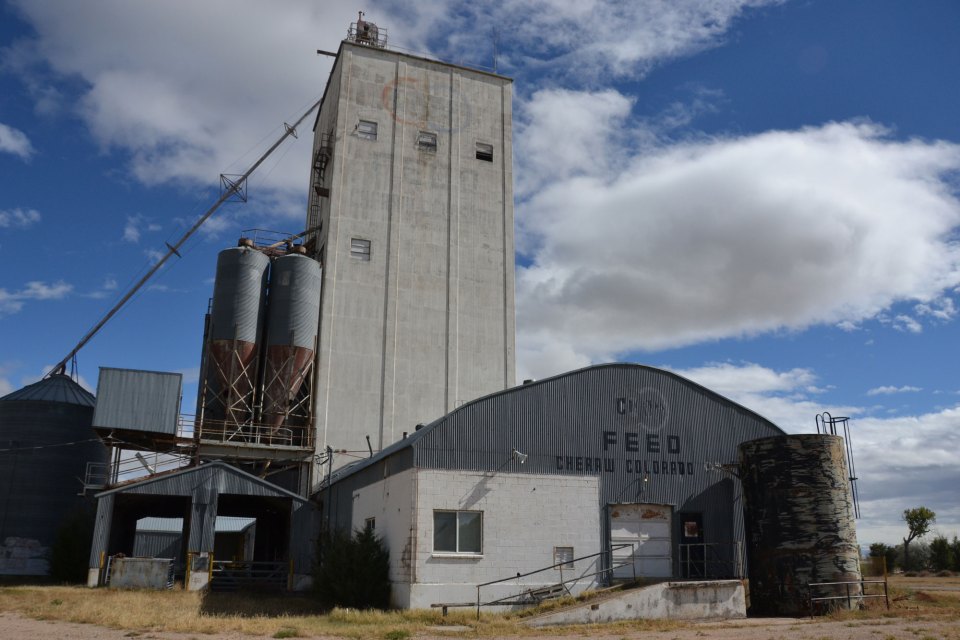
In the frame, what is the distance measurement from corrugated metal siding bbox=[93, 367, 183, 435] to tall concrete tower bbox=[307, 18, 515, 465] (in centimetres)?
715

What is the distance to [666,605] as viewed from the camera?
76.5 feet

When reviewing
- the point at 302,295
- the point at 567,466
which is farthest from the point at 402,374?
the point at 567,466

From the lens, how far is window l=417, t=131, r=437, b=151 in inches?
1882

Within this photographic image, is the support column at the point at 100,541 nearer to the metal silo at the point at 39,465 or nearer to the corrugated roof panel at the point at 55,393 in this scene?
the metal silo at the point at 39,465

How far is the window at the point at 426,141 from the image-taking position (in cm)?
4781

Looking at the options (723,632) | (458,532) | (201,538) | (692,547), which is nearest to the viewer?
(723,632)

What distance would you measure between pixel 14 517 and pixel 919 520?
64.1 metres

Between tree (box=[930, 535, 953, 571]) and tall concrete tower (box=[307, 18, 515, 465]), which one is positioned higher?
tall concrete tower (box=[307, 18, 515, 465])

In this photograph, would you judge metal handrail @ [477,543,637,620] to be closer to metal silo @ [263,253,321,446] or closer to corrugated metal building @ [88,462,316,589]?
corrugated metal building @ [88,462,316,589]

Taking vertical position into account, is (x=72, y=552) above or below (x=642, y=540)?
below

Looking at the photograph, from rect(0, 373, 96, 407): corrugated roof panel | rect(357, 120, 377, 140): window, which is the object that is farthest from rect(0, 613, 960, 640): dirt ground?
rect(357, 120, 377, 140): window

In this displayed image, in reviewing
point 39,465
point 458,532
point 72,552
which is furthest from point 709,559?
point 39,465

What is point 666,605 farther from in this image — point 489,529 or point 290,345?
point 290,345

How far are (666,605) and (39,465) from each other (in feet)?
113
